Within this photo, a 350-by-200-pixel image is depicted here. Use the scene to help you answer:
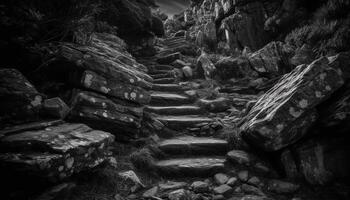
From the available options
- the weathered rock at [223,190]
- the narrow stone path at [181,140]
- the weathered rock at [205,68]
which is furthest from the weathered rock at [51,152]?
the weathered rock at [205,68]

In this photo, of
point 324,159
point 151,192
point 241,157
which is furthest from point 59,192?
point 324,159

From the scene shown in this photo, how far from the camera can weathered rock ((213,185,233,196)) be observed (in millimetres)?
5336

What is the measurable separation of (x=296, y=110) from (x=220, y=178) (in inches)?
96.2

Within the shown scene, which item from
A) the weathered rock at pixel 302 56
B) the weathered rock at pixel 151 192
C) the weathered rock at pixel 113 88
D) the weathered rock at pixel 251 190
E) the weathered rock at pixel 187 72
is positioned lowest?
the weathered rock at pixel 151 192

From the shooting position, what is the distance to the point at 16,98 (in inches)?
188

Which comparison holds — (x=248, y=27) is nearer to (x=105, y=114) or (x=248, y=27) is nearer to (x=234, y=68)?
(x=234, y=68)

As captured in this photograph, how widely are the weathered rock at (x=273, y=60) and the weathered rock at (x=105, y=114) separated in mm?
6791

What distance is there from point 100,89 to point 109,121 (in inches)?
40.9

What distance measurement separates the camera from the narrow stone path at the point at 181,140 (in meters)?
6.13

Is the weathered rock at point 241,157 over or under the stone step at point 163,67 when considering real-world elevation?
under

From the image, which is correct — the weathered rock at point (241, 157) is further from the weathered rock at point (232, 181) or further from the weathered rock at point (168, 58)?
the weathered rock at point (168, 58)

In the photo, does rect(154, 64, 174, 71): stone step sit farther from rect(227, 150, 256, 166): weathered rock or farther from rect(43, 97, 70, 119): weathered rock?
rect(43, 97, 70, 119): weathered rock

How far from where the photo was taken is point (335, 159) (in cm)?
555

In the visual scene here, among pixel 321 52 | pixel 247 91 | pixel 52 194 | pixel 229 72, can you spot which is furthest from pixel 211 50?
pixel 52 194
